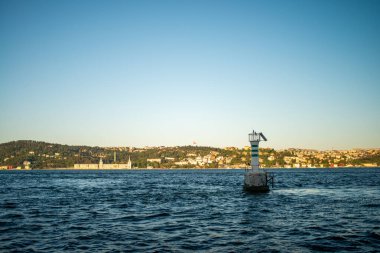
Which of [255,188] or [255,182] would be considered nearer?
[255,182]

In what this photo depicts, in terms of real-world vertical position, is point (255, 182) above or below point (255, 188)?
above

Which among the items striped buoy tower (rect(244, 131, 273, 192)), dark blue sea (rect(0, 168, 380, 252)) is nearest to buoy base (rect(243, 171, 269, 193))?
striped buoy tower (rect(244, 131, 273, 192))

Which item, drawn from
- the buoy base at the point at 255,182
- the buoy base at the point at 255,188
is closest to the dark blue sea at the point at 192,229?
the buoy base at the point at 255,182

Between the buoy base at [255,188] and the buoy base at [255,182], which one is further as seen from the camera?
the buoy base at [255,188]

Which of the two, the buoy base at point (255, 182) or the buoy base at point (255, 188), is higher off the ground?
the buoy base at point (255, 182)

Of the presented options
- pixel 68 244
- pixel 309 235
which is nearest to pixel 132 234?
pixel 68 244

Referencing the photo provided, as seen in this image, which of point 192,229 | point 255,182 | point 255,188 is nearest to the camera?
point 192,229

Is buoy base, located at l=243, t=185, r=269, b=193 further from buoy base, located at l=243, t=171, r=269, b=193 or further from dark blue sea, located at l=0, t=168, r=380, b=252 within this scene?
dark blue sea, located at l=0, t=168, r=380, b=252

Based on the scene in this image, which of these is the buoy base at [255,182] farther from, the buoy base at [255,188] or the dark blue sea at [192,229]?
the dark blue sea at [192,229]

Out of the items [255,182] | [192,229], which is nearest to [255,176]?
[255,182]

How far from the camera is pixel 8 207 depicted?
38.2 metres

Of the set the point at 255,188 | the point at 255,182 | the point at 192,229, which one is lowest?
the point at 192,229

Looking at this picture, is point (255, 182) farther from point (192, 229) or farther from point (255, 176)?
point (192, 229)

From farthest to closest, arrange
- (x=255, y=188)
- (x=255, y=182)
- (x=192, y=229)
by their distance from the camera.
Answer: (x=255, y=188), (x=255, y=182), (x=192, y=229)
